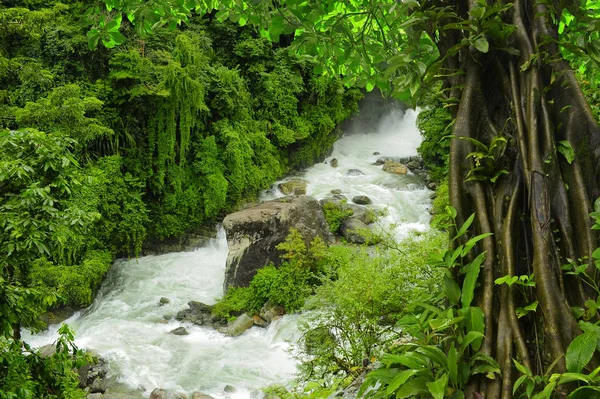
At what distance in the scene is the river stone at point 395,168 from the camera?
53.3 ft

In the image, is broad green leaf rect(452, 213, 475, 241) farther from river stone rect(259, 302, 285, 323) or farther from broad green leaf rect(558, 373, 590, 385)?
river stone rect(259, 302, 285, 323)

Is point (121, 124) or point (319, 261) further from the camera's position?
point (121, 124)

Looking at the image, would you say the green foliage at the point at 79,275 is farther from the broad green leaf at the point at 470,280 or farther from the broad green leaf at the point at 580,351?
the broad green leaf at the point at 580,351

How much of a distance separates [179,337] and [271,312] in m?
1.78

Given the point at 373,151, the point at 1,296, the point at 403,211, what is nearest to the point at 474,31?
the point at 1,296

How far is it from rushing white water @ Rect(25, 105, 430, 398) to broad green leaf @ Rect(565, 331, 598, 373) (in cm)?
536

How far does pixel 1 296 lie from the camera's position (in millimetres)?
2682

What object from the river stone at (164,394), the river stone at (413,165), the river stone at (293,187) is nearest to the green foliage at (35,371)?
the river stone at (164,394)

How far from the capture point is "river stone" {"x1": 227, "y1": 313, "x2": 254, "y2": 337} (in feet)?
27.1

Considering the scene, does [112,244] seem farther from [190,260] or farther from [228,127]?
[228,127]

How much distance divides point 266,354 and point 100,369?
2661 mm

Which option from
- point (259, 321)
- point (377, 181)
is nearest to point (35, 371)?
point (259, 321)

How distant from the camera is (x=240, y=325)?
27.3 ft

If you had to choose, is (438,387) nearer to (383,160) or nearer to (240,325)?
(240,325)
